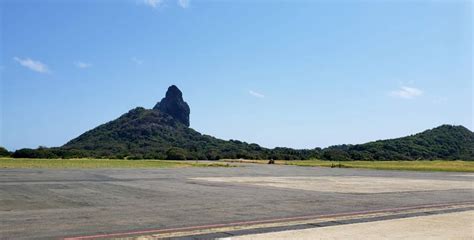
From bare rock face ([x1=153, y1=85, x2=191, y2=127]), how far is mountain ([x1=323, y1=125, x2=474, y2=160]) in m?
69.5

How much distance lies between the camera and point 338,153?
13350 centimetres

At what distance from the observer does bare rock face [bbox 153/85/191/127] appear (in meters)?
193

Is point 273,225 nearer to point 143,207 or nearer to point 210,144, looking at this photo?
point 143,207

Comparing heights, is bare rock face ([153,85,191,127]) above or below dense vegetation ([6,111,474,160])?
above

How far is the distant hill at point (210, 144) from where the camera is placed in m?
131

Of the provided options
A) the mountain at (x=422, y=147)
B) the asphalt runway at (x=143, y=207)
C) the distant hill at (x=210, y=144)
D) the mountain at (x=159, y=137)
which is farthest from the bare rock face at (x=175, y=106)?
the asphalt runway at (x=143, y=207)

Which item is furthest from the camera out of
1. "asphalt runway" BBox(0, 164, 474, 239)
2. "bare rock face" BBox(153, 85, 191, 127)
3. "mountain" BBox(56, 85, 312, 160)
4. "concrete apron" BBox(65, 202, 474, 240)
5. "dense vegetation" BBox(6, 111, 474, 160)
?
"bare rock face" BBox(153, 85, 191, 127)

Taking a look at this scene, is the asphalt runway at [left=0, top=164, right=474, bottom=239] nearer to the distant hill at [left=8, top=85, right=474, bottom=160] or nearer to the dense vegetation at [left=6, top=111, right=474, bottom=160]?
the distant hill at [left=8, top=85, right=474, bottom=160]

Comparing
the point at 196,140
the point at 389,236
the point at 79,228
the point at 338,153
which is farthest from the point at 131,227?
the point at 196,140

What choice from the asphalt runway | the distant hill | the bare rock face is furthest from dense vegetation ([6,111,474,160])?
the asphalt runway

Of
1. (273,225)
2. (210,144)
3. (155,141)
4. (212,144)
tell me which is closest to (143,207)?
(273,225)

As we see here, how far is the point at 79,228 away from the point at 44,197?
7.40m

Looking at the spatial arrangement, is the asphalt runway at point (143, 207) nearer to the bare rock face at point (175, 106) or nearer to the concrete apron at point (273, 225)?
the concrete apron at point (273, 225)

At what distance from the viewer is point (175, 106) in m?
194
